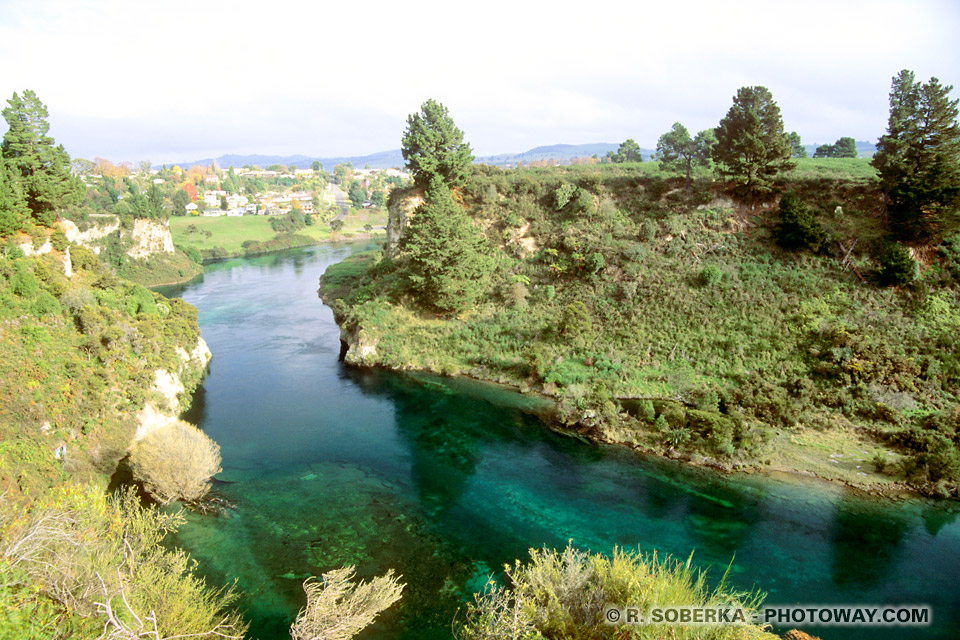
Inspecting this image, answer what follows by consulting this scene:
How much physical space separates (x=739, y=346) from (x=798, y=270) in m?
8.70

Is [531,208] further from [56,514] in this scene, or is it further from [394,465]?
[56,514]

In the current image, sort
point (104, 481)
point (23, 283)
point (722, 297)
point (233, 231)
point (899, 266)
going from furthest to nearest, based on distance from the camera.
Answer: point (233, 231) < point (722, 297) < point (899, 266) < point (23, 283) < point (104, 481)

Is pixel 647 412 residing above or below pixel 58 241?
below

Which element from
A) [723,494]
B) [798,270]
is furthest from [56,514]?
[798,270]

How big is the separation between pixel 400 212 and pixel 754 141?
32245 mm

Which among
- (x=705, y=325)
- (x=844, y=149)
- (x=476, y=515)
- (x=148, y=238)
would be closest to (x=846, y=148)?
(x=844, y=149)

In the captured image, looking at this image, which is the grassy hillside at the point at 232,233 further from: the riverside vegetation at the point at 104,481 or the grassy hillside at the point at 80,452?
the grassy hillside at the point at 80,452

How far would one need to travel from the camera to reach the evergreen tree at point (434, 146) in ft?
156

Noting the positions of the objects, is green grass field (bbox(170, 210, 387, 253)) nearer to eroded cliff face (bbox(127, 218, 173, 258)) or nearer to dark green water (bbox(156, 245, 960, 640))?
eroded cliff face (bbox(127, 218, 173, 258))

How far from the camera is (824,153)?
65.2m

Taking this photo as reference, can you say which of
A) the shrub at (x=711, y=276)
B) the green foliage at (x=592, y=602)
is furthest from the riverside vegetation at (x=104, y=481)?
the shrub at (x=711, y=276)

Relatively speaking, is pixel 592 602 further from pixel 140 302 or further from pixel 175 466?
pixel 140 302

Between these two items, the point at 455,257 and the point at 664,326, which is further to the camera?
the point at 455,257

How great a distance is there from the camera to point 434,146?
48188 millimetres
